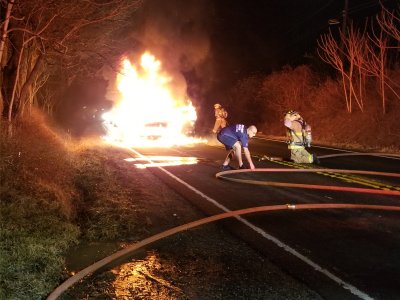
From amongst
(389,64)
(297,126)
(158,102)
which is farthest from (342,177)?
(158,102)

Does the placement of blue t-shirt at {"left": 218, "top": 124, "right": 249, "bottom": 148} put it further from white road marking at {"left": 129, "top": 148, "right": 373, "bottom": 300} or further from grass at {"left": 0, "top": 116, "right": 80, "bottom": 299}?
grass at {"left": 0, "top": 116, "right": 80, "bottom": 299}

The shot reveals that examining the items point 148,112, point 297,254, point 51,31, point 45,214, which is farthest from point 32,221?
point 148,112

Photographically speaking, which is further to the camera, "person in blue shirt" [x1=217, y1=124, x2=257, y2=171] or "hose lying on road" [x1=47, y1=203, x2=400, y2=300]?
"person in blue shirt" [x1=217, y1=124, x2=257, y2=171]

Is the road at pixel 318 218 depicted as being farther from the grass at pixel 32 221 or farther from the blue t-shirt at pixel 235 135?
the grass at pixel 32 221

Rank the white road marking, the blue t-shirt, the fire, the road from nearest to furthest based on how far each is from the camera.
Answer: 1. the white road marking
2. the road
3. the blue t-shirt
4. the fire

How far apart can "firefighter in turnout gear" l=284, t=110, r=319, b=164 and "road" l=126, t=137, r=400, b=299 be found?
41 cm

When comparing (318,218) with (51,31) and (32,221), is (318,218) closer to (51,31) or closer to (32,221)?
(32,221)

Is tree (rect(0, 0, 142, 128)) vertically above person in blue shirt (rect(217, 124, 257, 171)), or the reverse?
tree (rect(0, 0, 142, 128))

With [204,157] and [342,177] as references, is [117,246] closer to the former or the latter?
[342,177]

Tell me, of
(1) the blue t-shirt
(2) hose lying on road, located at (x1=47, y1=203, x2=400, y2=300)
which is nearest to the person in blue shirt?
(1) the blue t-shirt

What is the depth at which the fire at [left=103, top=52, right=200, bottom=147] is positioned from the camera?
22234 millimetres

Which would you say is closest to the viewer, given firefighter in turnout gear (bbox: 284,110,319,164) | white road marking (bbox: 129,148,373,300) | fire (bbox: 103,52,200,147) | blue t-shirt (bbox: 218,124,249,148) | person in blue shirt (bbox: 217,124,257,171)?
white road marking (bbox: 129,148,373,300)

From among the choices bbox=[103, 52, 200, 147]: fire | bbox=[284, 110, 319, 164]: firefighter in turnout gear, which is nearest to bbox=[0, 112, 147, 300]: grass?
bbox=[284, 110, 319, 164]: firefighter in turnout gear

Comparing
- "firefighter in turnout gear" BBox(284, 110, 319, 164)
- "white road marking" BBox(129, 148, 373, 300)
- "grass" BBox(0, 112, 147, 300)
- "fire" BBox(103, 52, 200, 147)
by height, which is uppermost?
"fire" BBox(103, 52, 200, 147)
